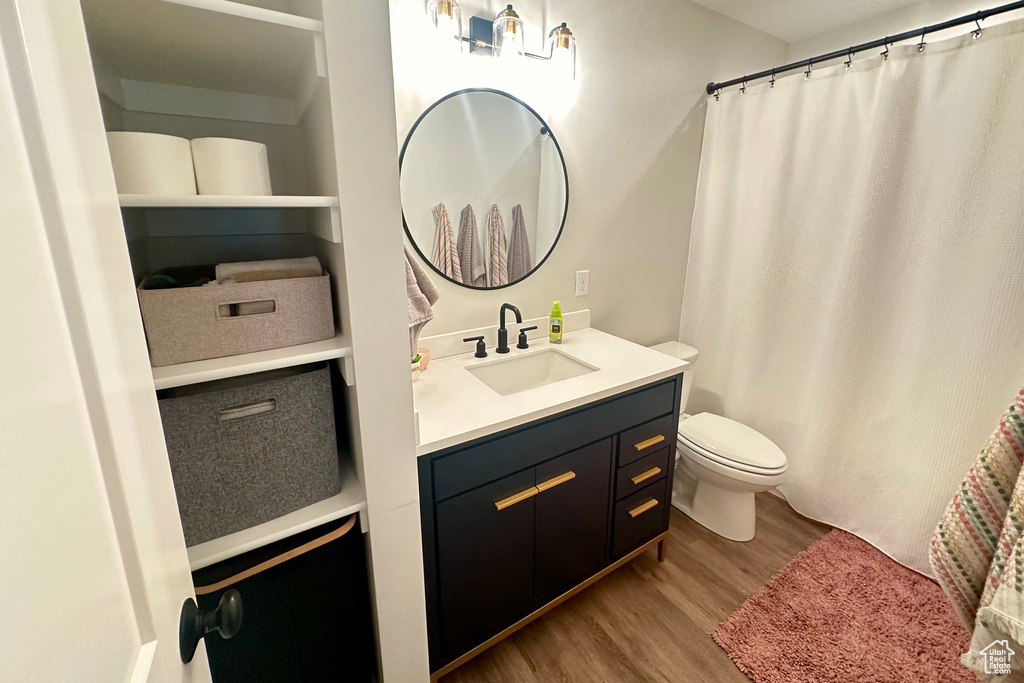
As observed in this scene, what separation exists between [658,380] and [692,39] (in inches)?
61.6

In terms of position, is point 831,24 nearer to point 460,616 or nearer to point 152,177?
point 152,177

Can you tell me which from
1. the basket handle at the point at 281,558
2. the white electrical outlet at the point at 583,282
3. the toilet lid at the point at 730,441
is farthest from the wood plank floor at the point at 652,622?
the white electrical outlet at the point at 583,282

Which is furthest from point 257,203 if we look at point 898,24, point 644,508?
point 898,24

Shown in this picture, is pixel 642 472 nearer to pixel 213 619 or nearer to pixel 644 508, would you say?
pixel 644 508

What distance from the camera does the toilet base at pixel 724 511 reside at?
6.34 feet

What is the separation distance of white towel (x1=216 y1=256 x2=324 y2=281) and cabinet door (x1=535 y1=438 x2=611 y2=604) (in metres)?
0.82

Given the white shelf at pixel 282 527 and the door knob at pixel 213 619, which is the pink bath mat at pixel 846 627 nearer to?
the white shelf at pixel 282 527

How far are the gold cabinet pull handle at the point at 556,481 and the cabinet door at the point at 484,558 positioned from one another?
0.10 ft

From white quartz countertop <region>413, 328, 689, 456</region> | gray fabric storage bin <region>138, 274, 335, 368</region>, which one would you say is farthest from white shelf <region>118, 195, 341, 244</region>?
white quartz countertop <region>413, 328, 689, 456</region>

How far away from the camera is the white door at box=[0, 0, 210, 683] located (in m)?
0.27

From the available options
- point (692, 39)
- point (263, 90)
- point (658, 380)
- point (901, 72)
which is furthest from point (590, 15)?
point (658, 380)

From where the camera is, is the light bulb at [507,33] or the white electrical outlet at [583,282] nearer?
the light bulb at [507,33]

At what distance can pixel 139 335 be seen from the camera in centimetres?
48

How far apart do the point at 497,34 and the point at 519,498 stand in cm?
146
